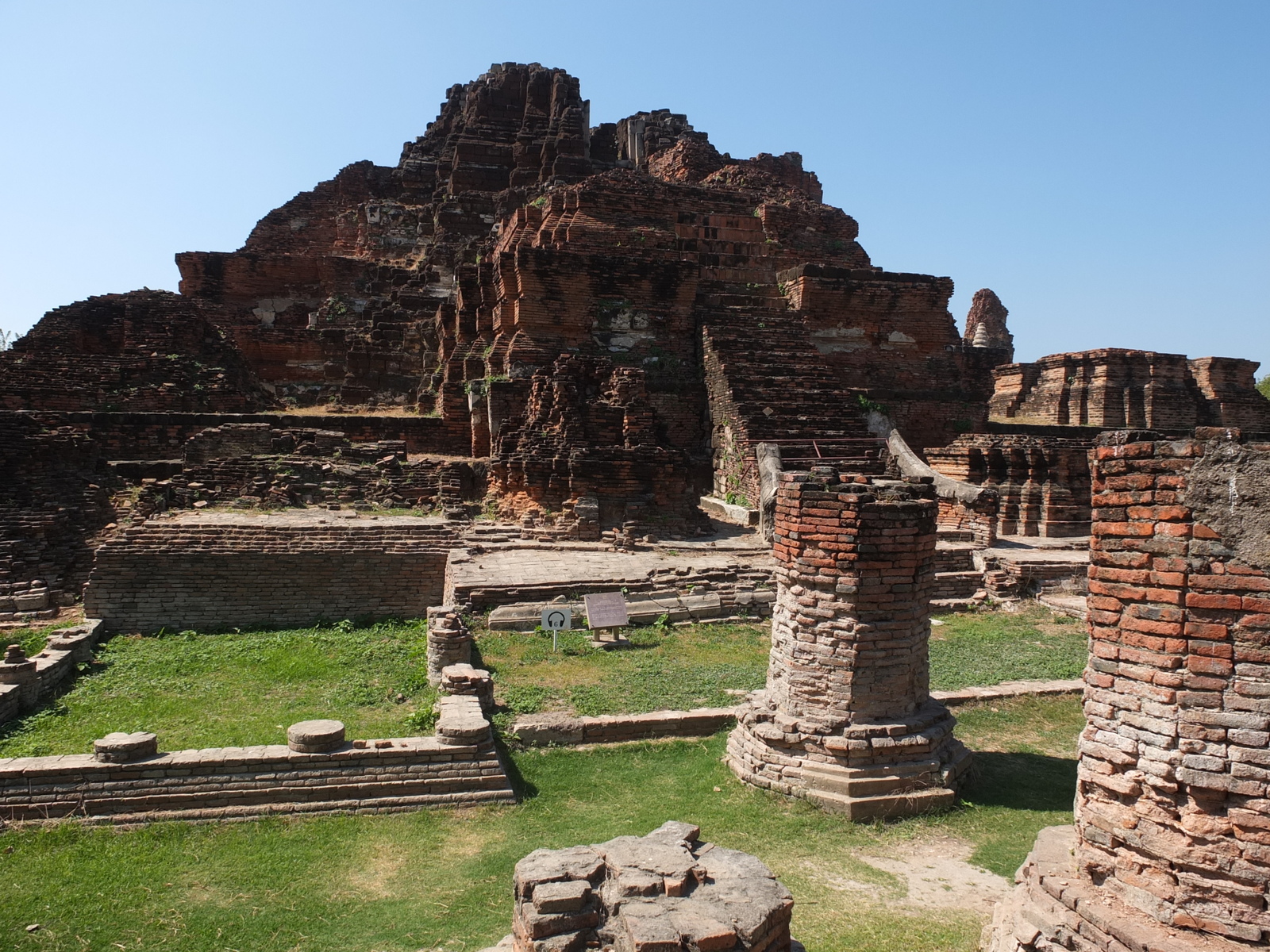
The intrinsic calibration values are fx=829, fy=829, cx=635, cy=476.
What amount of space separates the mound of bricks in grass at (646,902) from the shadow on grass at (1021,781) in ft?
9.62

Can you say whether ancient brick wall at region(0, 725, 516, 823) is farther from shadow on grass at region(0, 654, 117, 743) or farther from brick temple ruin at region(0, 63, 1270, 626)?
brick temple ruin at region(0, 63, 1270, 626)

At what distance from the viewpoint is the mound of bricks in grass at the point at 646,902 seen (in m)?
3.61

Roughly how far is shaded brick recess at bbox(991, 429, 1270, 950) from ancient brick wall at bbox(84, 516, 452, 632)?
946 centimetres

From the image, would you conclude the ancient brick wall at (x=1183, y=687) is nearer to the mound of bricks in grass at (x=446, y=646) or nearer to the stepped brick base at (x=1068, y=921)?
the stepped brick base at (x=1068, y=921)

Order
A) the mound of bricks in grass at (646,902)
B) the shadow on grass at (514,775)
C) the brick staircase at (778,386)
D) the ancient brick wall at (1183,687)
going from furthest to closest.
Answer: the brick staircase at (778,386) → the shadow on grass at (514,775) → the mound of bricks in grass at (646,902) → the ancient brick wall at (1183,687)

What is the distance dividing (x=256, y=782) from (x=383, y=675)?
298 centimetres

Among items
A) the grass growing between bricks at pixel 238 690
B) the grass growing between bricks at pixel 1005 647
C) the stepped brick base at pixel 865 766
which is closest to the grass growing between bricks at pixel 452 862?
the stepped brick base at pixel 865 766

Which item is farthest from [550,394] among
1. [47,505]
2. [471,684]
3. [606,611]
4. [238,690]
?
[47,505]

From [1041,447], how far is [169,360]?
18.6 meters

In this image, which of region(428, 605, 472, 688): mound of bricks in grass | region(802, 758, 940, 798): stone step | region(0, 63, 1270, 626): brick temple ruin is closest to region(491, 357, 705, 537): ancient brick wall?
region(0, 63, 1270, 626): brick temple ruin

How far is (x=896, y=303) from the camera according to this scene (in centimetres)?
2008

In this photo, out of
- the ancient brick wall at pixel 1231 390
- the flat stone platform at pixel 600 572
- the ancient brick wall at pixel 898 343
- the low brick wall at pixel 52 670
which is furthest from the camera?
the ancient brick wall at pixel 1231 390

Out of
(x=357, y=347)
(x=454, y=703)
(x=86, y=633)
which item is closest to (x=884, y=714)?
(x=454, y=703)

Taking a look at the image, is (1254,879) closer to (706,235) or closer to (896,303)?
(896,303)
